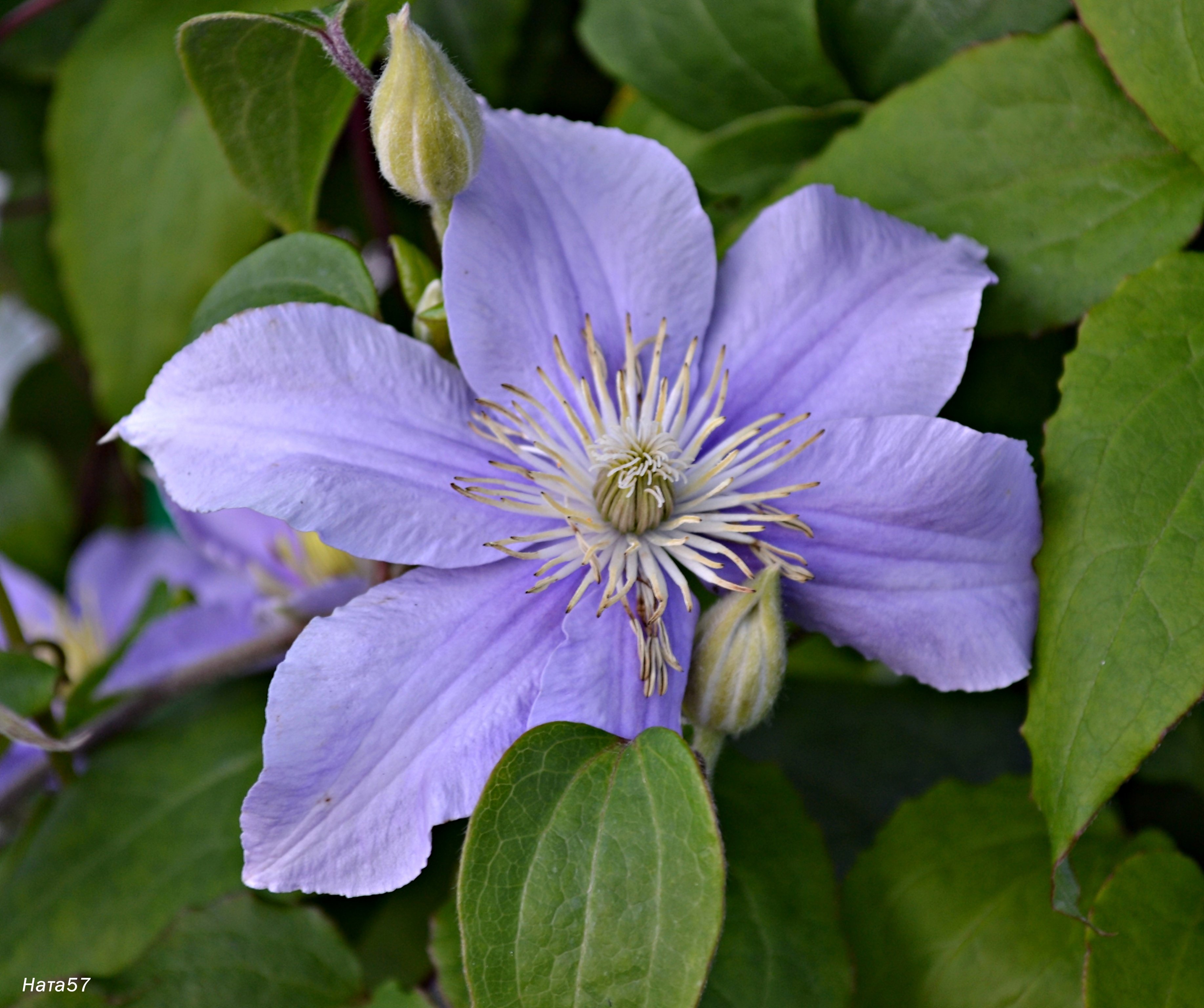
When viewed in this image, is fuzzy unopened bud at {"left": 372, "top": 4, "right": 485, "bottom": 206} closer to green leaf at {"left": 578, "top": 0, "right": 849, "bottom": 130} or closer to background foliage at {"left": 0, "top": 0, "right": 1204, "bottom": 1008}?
background foliage at {"left": 0, "top": 0, "right": 1204, "bottom": 1008}

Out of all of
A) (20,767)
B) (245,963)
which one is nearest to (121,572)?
(20,767)

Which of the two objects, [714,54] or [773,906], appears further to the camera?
[714,54]

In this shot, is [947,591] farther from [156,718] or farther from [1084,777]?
[156,718]

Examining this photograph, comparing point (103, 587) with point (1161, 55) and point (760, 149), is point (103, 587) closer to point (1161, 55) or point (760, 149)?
point (760, 149)

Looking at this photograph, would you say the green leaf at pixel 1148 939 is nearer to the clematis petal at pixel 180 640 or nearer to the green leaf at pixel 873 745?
Answer: the green leaf at pixel 873 745

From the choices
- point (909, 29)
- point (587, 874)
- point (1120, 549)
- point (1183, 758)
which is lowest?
point (1183, 758)

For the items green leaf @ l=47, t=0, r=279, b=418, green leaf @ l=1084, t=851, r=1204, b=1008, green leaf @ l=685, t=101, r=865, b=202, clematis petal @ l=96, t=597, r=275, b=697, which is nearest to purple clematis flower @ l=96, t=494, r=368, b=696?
clematis petal @ l=96, t=597, r=275, b=697
